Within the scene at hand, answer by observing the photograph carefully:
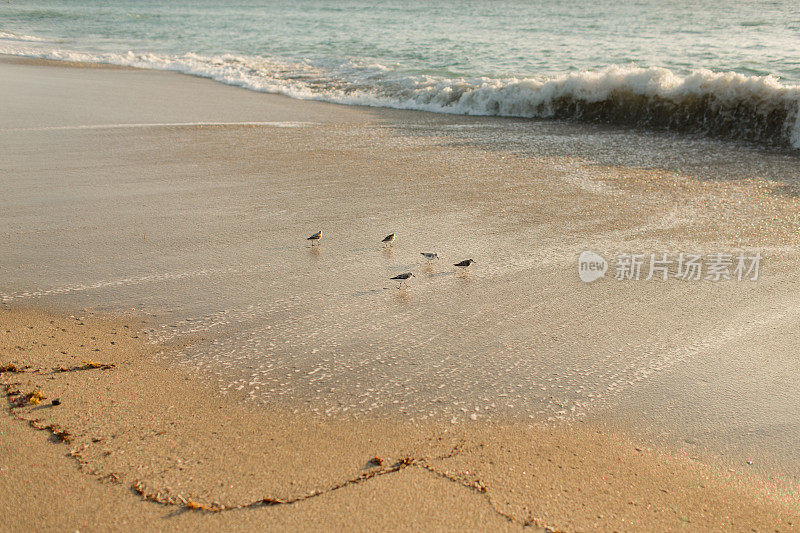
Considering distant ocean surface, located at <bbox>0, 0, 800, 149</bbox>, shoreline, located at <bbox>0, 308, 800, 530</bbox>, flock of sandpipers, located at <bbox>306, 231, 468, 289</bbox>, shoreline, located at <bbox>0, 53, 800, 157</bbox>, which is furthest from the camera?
distant ocean surface, located at <bbox>0, 0, 800, 149</bbox>

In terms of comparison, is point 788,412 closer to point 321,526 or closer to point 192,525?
point 321,526

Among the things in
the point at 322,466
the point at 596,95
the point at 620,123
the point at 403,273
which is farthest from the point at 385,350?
the point at 596,95

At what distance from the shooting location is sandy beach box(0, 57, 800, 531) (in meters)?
3.03

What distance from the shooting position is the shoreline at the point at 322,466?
291 cm

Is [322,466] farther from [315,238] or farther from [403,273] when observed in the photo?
[315,238]

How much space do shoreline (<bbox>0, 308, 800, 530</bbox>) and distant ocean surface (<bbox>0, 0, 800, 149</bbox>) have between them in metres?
9.40

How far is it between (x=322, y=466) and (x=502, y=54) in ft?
64.0

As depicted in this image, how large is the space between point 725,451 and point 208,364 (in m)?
3.02

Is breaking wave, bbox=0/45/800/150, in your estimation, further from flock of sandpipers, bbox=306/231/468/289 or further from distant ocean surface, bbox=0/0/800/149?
flock of sandpipers, bbox=306/231/468/289

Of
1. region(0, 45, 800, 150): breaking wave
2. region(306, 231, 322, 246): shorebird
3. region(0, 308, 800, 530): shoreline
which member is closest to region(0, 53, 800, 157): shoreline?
region(0, 45, 800, 150): breaking wave

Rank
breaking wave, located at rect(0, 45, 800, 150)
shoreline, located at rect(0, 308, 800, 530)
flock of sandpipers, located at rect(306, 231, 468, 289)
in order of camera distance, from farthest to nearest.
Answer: breaking wave, located at rect(0, 45, 800, 150) → flock of sandpipers, located at rect(306, 231, 468, 289) → shoreline, located at rect(0, 308, 800, 530)

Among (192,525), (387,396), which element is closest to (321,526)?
(192,525)

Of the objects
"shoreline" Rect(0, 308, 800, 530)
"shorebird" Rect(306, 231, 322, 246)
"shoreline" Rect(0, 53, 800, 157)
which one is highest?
"shoreline" Rect(0, 53, 800, 157)

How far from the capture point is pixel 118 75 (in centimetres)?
1811
